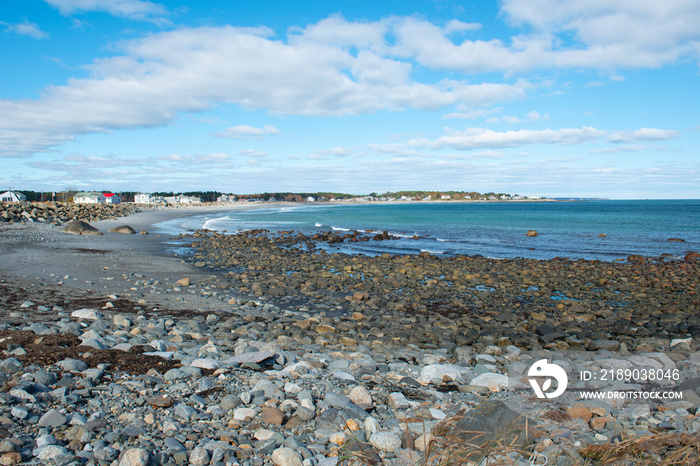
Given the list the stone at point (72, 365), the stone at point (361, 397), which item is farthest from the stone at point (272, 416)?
the stone at point (72, 365)

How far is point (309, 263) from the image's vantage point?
67.0 ft

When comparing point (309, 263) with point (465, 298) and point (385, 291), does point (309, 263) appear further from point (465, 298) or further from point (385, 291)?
point (465, 298)

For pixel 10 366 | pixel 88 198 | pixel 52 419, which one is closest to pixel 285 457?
pixel 52 419

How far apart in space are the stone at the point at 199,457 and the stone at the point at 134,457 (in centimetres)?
39

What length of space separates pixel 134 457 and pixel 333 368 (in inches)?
133

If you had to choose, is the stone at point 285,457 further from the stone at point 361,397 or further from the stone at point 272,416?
the stone at point 361,397

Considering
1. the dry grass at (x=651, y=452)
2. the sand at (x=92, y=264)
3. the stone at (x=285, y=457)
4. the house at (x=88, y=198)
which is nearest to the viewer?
the dry grass at (x=651, y=452)

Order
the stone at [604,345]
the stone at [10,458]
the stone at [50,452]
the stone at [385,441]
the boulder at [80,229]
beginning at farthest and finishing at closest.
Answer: the boulder at [80,229] < the stone at [604,345] < the stone at [385,441] < the stone at [50,452] < the stone at [10,458]

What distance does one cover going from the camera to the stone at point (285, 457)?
3752mm

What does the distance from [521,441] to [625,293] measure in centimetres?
1384

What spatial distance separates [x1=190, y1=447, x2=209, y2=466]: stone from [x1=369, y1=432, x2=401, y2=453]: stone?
5.32 ft

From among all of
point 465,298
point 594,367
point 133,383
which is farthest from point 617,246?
point 133,383

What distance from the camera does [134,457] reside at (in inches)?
138

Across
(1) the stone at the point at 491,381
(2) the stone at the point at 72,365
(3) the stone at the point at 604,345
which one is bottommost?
(3) the stone at the point at 604,345
